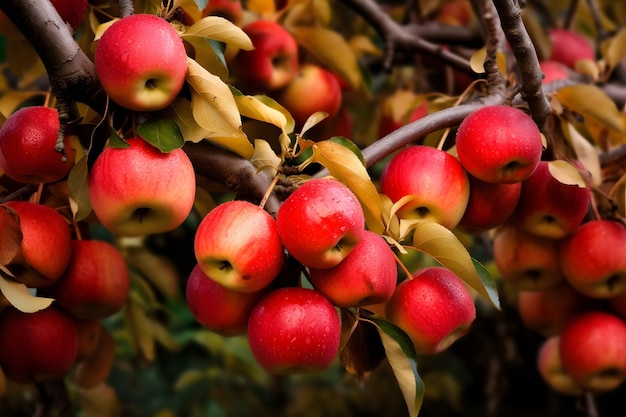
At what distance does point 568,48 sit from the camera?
171 centimetres

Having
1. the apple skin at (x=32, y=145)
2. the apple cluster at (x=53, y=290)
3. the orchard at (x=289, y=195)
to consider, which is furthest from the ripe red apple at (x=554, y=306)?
the apple skin at (x=32, y=145)

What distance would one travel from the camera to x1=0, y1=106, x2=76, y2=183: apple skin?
2.61 feet

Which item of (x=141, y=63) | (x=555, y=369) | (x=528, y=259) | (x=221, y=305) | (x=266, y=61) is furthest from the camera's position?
(x=555, y=369)

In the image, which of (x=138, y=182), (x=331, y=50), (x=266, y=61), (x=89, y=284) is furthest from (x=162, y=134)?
(x=331, y=50)

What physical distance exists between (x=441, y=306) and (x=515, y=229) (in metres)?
0.32

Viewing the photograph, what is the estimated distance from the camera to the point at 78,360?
1062mm

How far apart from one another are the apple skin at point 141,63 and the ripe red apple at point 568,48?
114 cm

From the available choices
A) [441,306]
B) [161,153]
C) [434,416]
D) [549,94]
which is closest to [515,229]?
[549,94]

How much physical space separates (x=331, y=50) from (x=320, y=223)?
67 cm

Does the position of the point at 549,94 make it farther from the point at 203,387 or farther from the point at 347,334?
the point at 203,387

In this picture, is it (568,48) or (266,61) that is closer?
(266,61)

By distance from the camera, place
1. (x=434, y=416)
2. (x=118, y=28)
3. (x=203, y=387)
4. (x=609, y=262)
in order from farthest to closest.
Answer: (x=434, y=416) < (x=203, y=387) < (x=609, y=262) < (x=118, y=28)

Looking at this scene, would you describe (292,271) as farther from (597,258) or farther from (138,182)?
(597,258)

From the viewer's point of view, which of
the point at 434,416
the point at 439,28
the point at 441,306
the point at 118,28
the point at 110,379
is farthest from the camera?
the point at 434,416
